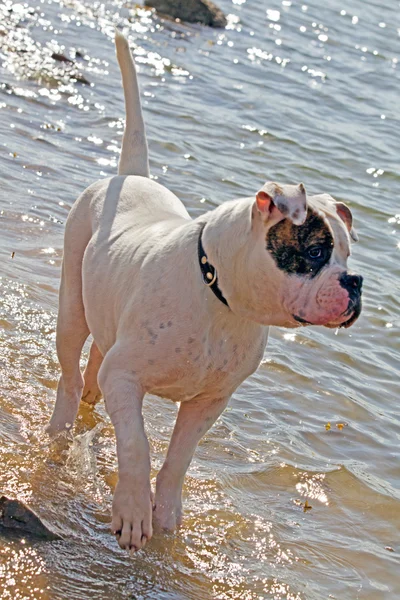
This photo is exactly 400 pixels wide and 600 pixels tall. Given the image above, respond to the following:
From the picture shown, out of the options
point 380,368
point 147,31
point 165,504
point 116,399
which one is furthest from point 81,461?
point 147,31

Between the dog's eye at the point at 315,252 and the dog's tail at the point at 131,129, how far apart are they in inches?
75.2

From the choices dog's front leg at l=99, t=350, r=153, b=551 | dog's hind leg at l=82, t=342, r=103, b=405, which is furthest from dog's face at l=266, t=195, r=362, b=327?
dog's hind leg at l=82, t=342, r=103, b=405

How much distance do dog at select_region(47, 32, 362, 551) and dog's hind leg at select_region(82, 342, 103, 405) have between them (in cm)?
81

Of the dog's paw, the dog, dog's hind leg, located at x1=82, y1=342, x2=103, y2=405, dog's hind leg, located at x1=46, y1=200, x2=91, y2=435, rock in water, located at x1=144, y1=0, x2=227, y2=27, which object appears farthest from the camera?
rock in water, located at x1=144, y1=0, x2=227, y2=27

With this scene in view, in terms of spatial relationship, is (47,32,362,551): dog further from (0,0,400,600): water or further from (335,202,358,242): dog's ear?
(0,0,400,600): water

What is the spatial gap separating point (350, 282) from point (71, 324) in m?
1.97

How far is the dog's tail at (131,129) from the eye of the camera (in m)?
5.55

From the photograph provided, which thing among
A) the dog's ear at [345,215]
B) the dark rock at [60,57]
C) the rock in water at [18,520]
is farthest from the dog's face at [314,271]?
the dark rock at [60,57]

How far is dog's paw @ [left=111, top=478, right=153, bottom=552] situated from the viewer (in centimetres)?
408

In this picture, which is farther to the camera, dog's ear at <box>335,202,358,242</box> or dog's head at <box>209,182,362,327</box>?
dog's ear at <box>335,202,358,242</box>

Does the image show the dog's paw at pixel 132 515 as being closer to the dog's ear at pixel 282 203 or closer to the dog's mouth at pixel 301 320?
the dog's mouth at pixel 301 320

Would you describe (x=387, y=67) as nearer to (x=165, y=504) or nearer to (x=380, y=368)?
(x=380, y=368)

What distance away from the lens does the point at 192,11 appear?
19.3 metres

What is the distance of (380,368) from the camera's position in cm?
753
